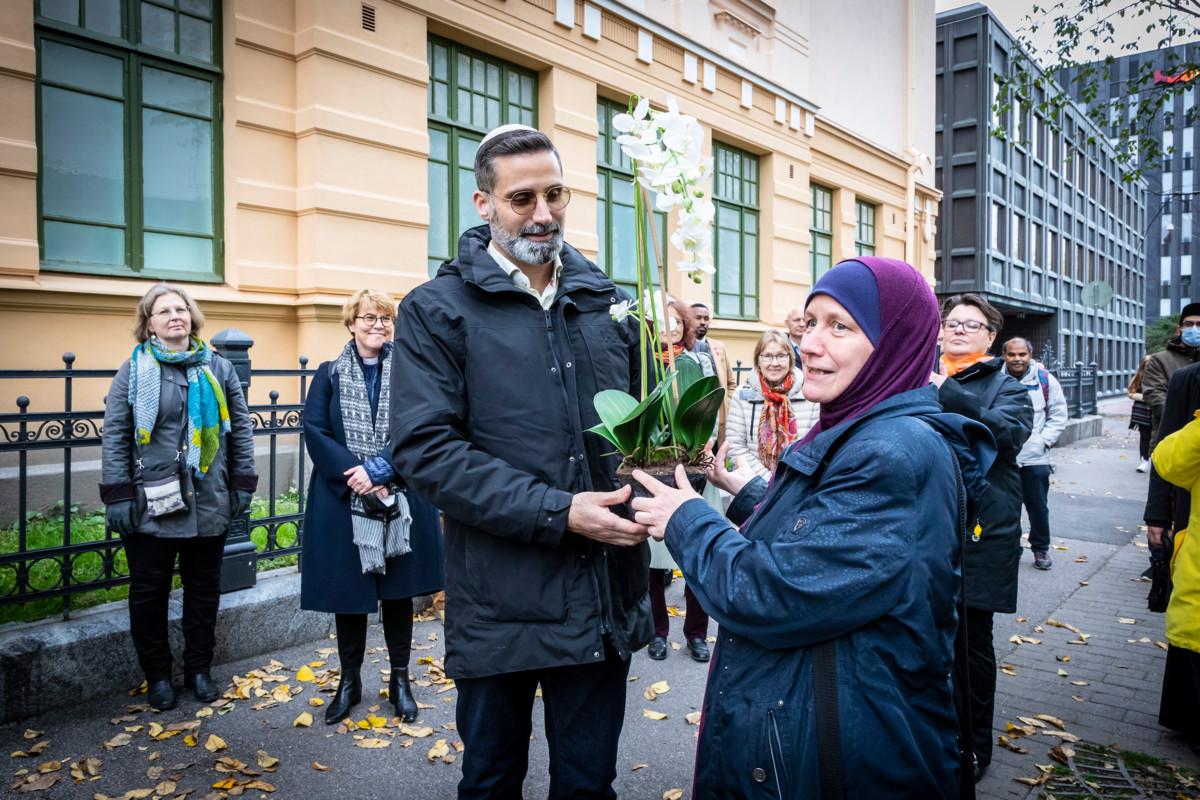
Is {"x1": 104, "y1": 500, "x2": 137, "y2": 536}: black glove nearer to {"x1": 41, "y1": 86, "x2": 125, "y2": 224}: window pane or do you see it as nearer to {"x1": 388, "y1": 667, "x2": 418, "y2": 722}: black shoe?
{"x1": 388, "y1": 667, "x2": 418, "y2": 722}: black shoe

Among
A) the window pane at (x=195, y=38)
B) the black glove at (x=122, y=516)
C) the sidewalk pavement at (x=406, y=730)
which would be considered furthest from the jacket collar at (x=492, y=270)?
the window pane at (x=195, y=38)

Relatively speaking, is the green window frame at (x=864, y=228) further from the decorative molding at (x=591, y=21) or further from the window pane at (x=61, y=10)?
the window pane at (x=61, y=10)

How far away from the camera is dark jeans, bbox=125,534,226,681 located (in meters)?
4.04

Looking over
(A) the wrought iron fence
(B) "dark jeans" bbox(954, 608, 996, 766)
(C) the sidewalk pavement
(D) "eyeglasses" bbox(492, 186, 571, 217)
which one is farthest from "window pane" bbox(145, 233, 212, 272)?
(B) "dark jeans" bbox(954, 608, 996, 766)

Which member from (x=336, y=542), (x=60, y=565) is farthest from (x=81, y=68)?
(x=336, y=542)

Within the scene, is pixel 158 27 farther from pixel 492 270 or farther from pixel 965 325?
pixel 965 325

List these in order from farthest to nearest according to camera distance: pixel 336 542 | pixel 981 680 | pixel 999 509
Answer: pixel 336 542
pixel 999 509
pixel 981 680

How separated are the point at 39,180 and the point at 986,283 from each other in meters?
25.2

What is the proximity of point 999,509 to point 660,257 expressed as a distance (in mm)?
2462

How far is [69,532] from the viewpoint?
4.32 meters

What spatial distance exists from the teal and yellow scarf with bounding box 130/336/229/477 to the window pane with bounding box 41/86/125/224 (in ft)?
10.5

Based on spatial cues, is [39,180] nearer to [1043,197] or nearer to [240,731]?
[240,731]

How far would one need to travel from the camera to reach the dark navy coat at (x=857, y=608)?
1.56 m

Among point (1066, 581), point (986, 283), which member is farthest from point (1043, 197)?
point (1066, 581)
